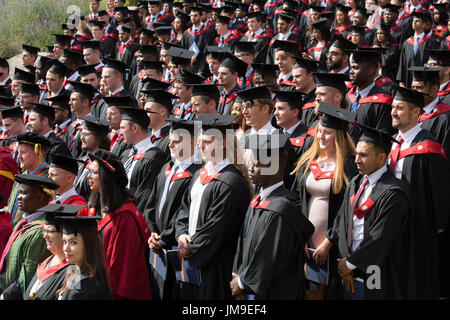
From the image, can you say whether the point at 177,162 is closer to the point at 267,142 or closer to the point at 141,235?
the point at 141,235

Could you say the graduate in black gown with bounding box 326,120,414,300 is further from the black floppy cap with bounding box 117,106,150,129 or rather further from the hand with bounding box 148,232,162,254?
the black floppy cap with bounding box 117,106,150,129

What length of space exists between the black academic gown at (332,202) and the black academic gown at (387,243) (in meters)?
0.20

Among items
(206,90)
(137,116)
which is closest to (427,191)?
(206,90)

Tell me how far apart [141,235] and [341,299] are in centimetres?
161

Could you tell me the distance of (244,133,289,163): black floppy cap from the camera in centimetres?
432

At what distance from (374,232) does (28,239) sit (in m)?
2.54

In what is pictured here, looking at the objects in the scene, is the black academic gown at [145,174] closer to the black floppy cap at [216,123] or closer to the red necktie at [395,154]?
the black floppy cap at [216,123]

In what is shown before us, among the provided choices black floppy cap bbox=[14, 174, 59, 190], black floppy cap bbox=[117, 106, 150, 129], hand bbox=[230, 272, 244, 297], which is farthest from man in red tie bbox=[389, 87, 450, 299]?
black floppy cap bbox=[14, 174, 59, 190]

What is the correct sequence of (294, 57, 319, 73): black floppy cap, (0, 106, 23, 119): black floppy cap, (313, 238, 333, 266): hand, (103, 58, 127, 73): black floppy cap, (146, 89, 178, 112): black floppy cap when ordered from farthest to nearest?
1. (103, 58, 127, 73): black floppy cap
2. (0, 106, 23, 119): black floppy cap
3. (294, 57, 319, 73): black floppy cap
4. (146, 89, 178, 112): black floppy cap
5. (313, 238, 333, 266): hand

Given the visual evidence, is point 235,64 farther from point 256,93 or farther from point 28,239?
point 28,239

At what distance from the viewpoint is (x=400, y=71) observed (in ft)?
33.8

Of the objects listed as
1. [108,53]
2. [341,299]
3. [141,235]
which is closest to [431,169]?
[341,299]

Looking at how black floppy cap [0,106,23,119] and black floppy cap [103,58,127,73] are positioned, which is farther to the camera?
black floppy cap [103,58,127,73]

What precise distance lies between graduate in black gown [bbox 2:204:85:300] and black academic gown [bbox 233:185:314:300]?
47.4 inches
